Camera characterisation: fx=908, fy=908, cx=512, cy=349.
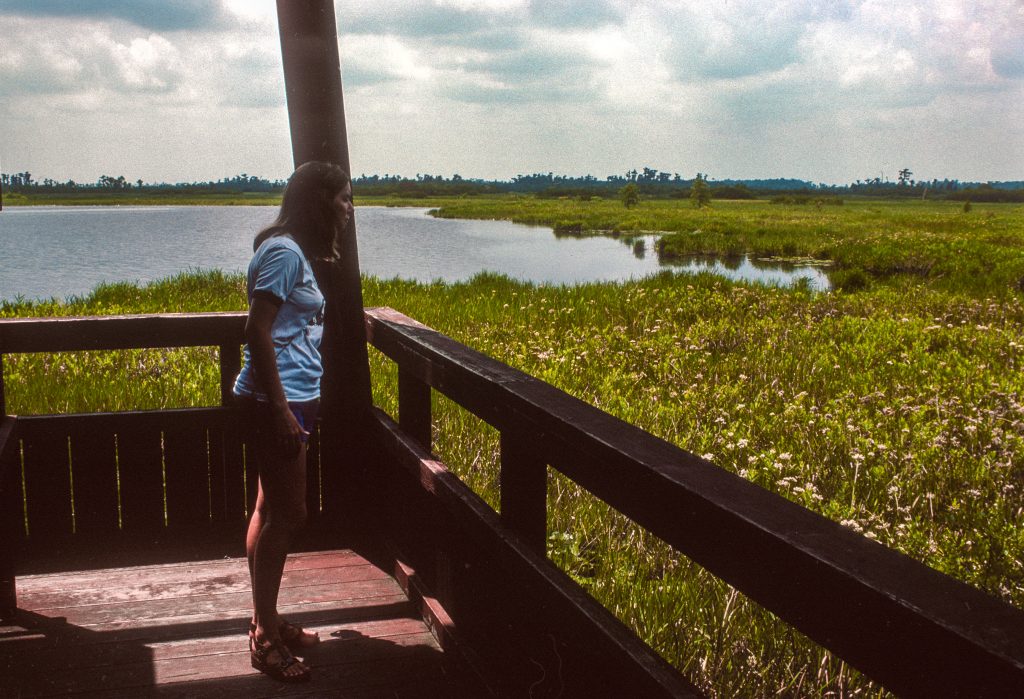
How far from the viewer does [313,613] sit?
143 inches

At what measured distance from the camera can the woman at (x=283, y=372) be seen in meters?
2.89

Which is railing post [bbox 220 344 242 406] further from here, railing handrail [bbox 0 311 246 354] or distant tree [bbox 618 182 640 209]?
distant tree [bbox 618 182 640 209]

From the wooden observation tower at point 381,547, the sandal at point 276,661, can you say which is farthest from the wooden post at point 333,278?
the sandal at point 276,661

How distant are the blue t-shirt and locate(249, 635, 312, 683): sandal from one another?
860 mm

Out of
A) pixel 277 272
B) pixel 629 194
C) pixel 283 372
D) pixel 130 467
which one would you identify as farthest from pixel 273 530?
pixel 629 194

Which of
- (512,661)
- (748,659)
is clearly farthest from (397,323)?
(748,659)

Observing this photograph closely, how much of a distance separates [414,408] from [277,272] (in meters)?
0.98

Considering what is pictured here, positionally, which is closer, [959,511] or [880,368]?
[959,511]

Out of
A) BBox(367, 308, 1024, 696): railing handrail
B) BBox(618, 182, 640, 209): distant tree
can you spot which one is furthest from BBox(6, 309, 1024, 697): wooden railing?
BBox(618, 182, 640, 209): distant tree

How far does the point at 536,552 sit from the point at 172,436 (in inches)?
96.5

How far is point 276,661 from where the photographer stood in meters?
3.10

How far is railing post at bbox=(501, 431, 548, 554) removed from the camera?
2.41 metres

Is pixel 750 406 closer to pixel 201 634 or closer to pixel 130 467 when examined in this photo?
pixel 130 467

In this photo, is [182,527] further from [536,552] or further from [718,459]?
[718,459]
